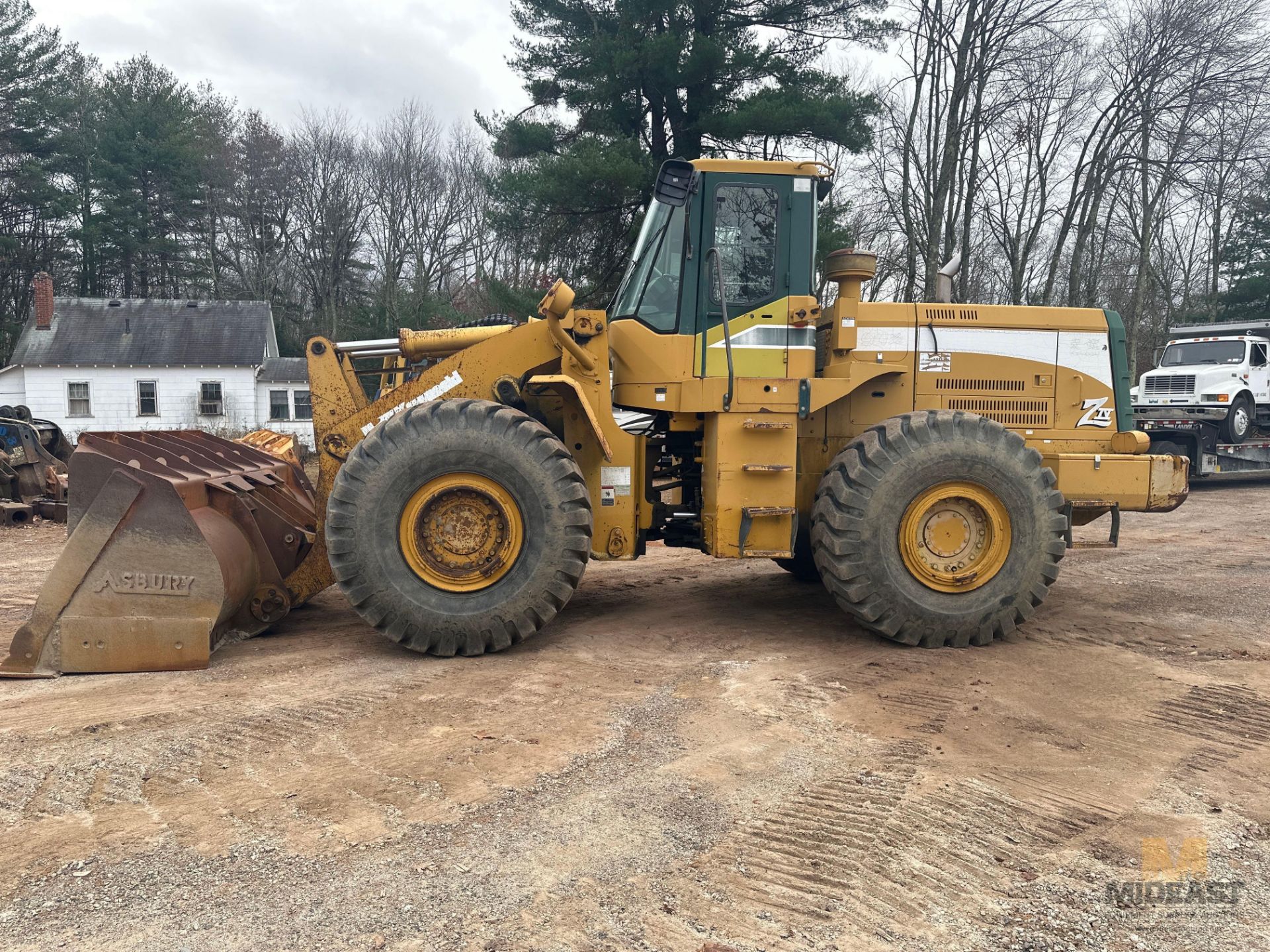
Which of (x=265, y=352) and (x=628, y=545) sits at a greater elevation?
(x=265, y=352)

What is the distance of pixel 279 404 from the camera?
2689 centimetres

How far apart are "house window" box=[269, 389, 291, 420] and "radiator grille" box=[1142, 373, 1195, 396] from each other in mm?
22956

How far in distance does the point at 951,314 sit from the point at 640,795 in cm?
396

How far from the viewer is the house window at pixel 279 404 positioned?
26797 mm

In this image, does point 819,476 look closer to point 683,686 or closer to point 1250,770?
point 683,686

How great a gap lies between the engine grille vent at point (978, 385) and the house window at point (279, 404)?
24.7 meters

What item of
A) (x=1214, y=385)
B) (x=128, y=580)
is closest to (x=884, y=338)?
(x=128, y=580)

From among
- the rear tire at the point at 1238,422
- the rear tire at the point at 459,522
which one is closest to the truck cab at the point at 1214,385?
the rear tire at the point at 1238,422

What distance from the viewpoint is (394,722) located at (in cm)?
390

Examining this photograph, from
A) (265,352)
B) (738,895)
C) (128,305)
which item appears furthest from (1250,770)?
(128,305)

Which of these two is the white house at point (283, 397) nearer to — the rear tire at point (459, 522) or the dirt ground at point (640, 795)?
the dirt ground at point (640, 795)

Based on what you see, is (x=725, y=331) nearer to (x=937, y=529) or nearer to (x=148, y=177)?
(x=937, y=529)

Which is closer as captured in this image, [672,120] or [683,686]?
[683,686]

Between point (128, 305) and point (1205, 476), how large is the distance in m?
29.3
